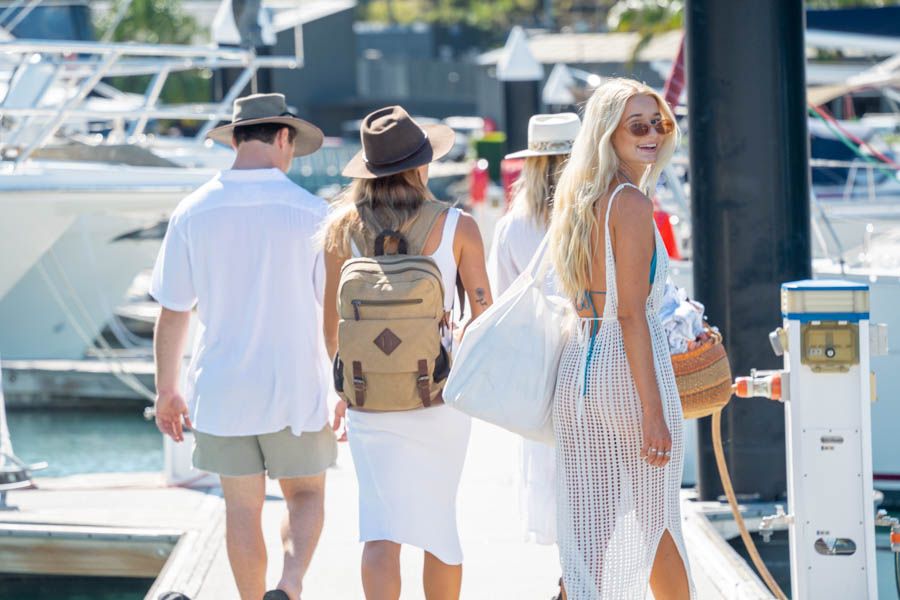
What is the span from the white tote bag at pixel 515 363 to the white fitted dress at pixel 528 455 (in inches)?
35.5

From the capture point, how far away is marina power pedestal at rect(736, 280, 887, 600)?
4141mm

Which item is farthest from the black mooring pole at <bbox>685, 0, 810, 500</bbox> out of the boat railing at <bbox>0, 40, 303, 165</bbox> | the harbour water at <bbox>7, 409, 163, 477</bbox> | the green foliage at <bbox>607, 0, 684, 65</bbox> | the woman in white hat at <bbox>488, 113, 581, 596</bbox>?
the green foliage at <bbox>607, 0, 684, 65</bbox>

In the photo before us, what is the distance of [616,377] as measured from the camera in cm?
387

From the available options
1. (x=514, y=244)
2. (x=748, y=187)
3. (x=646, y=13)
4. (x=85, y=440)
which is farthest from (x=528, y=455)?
(x=646, y=13)

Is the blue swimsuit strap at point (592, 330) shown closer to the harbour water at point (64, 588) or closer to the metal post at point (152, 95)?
the harbour water at point (64, 588)

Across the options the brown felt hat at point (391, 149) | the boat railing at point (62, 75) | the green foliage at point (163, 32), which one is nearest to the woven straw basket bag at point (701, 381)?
the brown felt hat at point (391, 149)

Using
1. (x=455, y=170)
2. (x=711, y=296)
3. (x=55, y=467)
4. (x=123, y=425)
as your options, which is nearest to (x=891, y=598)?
(x=711, y=296)

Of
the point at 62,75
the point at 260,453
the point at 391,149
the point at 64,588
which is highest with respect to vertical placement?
the point at 62,75

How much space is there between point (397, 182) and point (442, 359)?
22.3 inches

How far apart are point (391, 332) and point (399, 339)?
0.03m

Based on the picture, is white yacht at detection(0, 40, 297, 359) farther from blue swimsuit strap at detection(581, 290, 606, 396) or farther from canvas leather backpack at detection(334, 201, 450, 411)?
blue swimsuit strap at detection(581, 290, 606, 396)

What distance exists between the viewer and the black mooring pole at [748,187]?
232 inches

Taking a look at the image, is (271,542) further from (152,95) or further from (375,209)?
(152,95)

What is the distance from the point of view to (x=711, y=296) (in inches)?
245
